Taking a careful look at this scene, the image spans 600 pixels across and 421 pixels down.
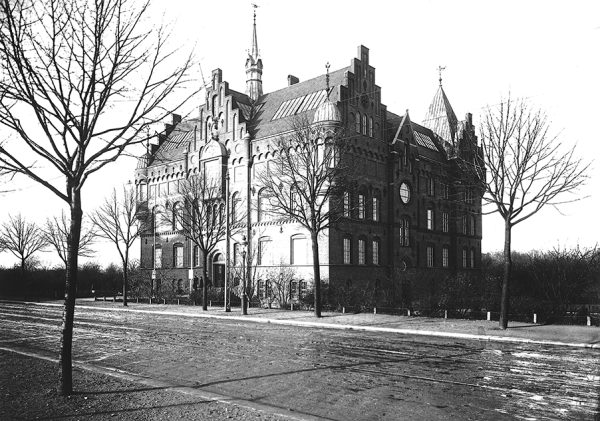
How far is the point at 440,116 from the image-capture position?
6100 cm

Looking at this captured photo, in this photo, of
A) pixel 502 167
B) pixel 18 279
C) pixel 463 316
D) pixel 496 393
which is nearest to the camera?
pixel 496 393

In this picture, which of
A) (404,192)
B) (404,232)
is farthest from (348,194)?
(404,232)

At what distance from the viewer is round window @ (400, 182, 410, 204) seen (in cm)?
4594

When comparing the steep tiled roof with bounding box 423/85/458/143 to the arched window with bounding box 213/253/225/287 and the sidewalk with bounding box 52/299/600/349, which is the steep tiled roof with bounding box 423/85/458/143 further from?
the sidewalk with bounding box 52/299/600/349

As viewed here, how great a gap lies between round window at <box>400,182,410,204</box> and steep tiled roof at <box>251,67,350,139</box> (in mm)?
11650

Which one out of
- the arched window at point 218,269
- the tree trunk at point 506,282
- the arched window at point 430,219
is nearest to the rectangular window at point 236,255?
the arched window at point 218,269

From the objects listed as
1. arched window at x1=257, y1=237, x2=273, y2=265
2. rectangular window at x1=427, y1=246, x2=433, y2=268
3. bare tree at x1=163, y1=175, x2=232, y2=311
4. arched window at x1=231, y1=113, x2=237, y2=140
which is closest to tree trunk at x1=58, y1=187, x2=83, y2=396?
bare tree at x1=163, y1=175, x2=232, y2=311

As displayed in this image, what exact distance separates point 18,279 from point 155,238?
17.5 meters

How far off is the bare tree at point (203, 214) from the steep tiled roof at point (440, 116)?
30.0 metres

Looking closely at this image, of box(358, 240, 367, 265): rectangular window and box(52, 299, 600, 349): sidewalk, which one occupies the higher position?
box(358, 240, 367, 265): rectangular window

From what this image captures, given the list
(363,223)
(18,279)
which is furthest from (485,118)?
(18,279)

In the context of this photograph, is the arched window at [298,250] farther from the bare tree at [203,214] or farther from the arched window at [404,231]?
the arched window at [404,231]

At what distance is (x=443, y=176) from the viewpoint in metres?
50.6

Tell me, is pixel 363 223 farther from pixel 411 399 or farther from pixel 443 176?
pixel 411 399
